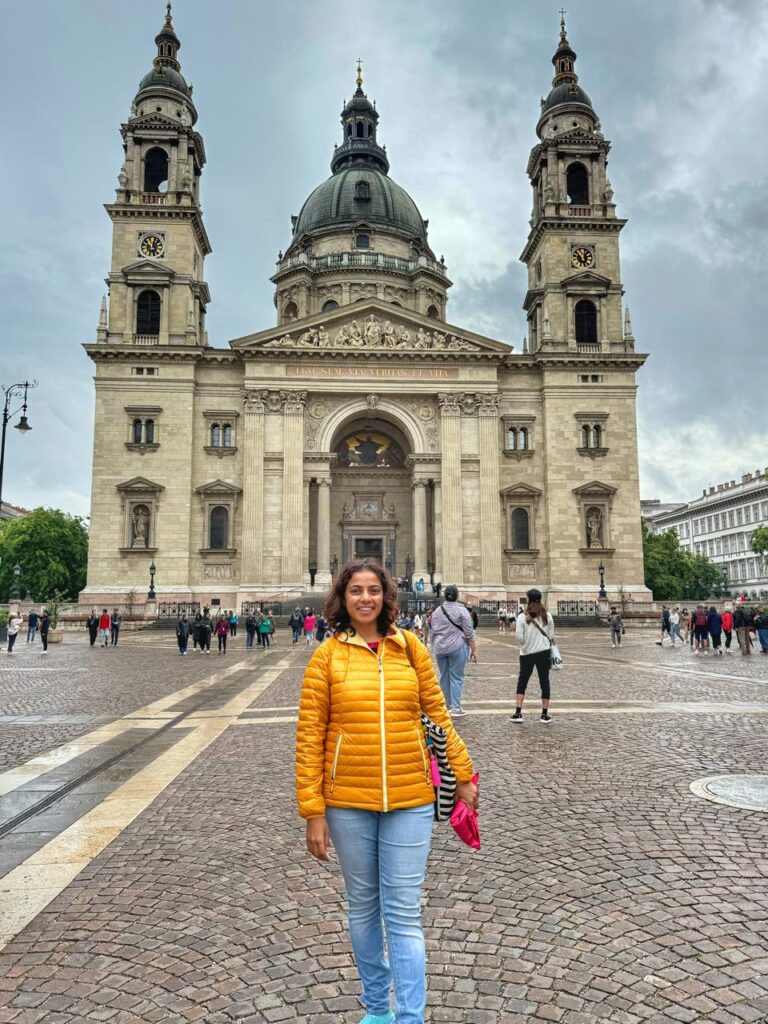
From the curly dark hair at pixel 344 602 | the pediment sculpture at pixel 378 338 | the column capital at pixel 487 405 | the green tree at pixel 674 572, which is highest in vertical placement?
the pediment sculpture at pixel 378 338

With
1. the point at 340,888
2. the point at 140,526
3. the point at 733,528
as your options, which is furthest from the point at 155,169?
the point at 733,528

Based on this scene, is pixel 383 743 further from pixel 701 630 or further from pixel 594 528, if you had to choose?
pixel 594 528

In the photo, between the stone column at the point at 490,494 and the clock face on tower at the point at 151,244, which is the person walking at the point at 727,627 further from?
the clock face on tower at the point at 151,244

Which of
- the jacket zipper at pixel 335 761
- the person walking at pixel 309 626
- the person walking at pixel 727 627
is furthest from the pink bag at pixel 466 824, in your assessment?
the person walking at pixel 309 626

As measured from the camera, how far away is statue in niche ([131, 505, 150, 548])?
44.8m

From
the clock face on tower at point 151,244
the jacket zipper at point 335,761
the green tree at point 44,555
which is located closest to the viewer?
the jacket zipper at point 335,761

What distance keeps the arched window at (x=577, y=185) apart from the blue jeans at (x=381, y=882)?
55566 millimetres

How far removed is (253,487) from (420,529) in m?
10.6

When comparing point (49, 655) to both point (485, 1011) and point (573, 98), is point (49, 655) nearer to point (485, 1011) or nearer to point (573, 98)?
point (485, 1011)

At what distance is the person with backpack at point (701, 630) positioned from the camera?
24.9m

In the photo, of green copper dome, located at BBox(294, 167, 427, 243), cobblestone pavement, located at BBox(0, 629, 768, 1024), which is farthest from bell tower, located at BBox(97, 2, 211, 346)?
cobblestone pavement, located at BBox(0, 629, 768, 1024)

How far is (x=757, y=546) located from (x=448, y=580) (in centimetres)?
3912

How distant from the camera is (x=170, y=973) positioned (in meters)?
3.68

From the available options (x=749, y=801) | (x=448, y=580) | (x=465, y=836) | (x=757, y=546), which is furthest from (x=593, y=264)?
(x=465, y=836)
